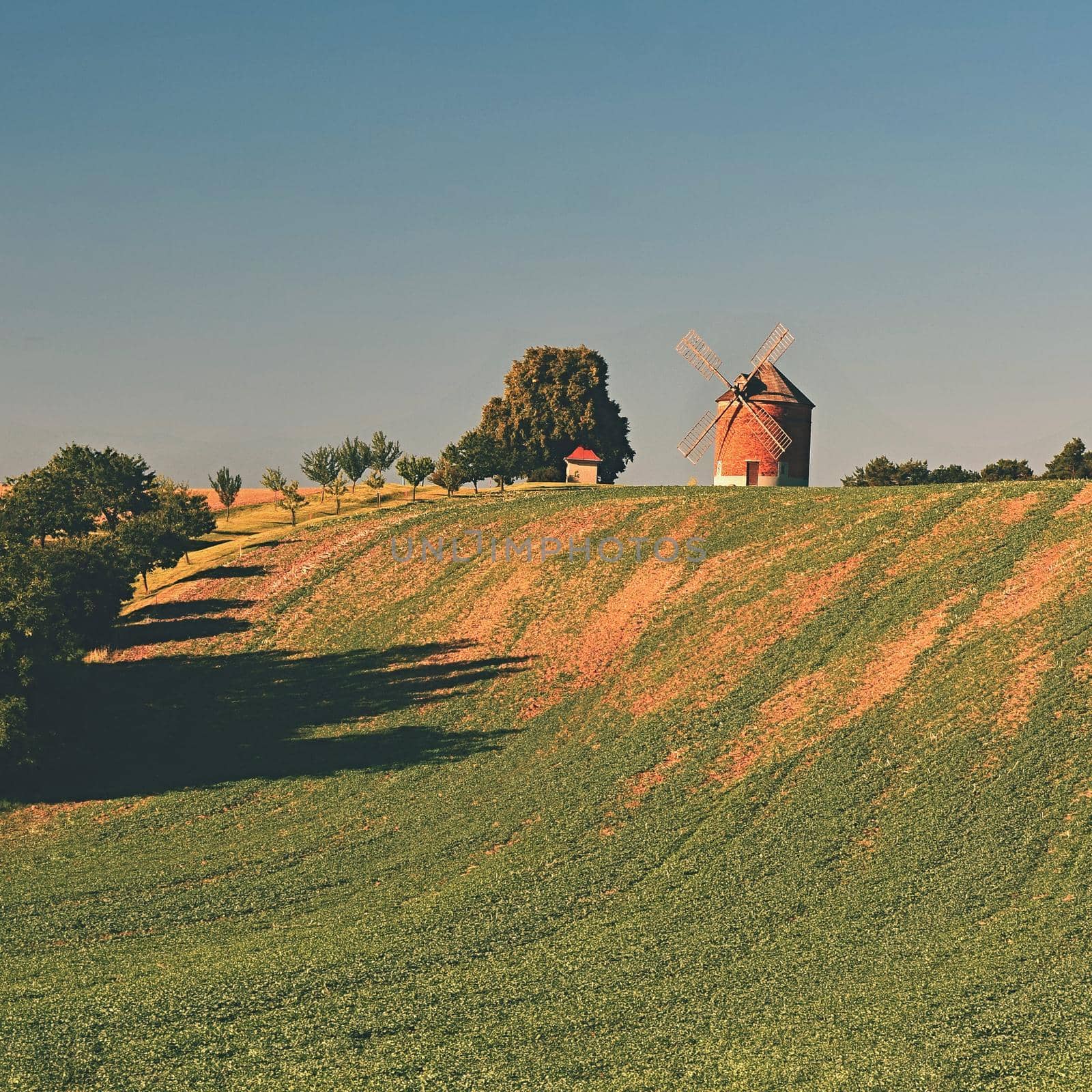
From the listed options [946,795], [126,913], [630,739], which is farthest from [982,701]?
[126,913]

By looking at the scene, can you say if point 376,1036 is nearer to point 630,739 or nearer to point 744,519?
point 630,739

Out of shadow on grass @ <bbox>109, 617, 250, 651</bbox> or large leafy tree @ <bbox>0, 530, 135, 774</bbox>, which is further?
shadow on grass @ <bbox>109, 617, 250, 651</bbox>

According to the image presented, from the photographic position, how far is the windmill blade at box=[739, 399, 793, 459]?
90375mm

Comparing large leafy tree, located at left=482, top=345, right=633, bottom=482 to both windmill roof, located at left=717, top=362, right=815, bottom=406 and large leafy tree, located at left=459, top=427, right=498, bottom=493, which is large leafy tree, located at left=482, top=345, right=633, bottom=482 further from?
windmill roof, located at left=717, top=362, right=815, bottom=406

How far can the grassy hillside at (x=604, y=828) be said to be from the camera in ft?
76.5

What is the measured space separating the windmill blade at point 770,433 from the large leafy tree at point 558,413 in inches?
1669

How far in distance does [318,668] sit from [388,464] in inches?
2434

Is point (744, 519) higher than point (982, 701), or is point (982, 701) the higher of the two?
point (744, 519)

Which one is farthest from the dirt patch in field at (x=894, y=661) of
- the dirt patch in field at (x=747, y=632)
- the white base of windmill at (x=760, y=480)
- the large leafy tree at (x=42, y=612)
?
the white base of windmill at (x=760, y=480)

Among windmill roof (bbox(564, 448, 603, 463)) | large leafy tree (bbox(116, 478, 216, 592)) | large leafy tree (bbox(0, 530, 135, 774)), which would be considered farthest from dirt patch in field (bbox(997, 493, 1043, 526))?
windmill roof (bbox(564, 448, 603, 463))

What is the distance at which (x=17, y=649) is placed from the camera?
4906 centimetres

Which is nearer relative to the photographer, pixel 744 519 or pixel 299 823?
pixel 299 823

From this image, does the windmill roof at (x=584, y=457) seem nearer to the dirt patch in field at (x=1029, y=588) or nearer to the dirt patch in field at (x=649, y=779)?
the dirt patch in field at (x=1029, y=588)

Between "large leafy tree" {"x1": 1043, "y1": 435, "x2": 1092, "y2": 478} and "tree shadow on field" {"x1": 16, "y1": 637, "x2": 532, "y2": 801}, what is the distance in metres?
62.7
